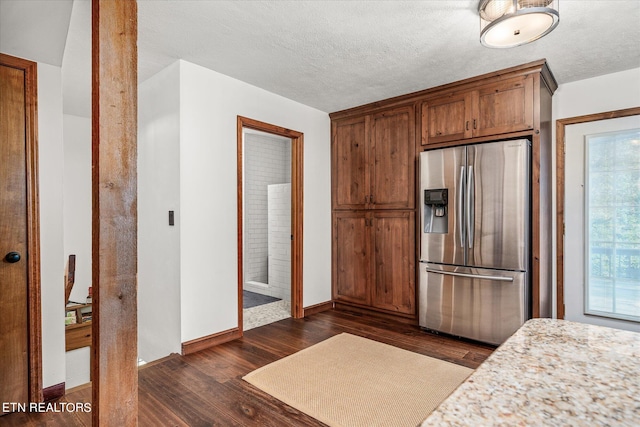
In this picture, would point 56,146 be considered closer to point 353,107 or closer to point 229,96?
point 229,96

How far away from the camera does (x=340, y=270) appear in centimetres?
435

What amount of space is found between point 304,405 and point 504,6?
2619 millimetres

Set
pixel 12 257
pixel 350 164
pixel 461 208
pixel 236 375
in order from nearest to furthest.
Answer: pixel 12 257
pixel 236 375
pixel 461 208
pixel 350 164

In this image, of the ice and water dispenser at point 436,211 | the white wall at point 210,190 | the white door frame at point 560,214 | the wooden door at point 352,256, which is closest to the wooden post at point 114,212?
the white wall at point 210,190

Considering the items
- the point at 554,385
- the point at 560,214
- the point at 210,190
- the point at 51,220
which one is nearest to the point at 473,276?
the point at 560,214

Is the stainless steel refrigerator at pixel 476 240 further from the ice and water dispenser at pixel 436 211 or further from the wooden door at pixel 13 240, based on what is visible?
→ the wooden door at pixel 13 240

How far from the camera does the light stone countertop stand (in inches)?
22.3

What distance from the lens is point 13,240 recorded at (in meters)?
2.20

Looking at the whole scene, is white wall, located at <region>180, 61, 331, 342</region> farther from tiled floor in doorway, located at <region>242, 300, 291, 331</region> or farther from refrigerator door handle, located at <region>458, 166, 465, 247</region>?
refrigerator door handle, located at <region>458, 166, 465, 247</region>

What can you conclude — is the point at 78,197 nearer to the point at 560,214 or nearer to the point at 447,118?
the point at 447,118

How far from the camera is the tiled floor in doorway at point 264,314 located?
3.77 m

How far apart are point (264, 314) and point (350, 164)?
6.97 feet

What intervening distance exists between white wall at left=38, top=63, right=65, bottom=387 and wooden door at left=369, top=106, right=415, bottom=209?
2.97 metres

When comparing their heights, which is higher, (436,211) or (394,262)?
(436,211)
